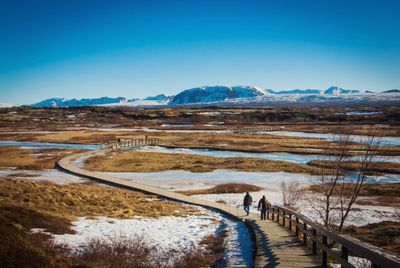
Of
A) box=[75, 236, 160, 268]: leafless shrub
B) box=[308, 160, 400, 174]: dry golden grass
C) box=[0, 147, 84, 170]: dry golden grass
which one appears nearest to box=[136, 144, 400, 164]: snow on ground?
box=[308, 160, 400, 174]: dry golden grass

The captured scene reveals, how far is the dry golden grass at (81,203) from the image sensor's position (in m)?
16.7

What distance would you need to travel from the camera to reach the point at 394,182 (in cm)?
3359

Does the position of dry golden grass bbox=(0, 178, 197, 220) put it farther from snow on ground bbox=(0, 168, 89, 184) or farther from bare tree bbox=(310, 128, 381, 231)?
snow on ground bbox=(0, 168, 89, 184)

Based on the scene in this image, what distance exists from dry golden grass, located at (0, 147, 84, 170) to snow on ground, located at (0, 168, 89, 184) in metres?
2.11

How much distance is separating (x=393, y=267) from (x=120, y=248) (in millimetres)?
7414

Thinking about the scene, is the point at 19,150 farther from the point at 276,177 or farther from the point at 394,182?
the point at 394,182

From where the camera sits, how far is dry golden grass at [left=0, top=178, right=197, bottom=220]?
16.7 meters

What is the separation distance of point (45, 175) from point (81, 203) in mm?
15650

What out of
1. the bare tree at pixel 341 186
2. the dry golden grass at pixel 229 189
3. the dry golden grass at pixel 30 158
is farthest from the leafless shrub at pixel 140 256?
the dry golden grass at pixel 30 158

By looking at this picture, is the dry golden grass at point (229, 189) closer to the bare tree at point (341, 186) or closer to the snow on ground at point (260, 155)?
the bare tree at point (341, 186)

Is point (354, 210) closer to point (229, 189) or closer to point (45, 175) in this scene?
point (229, 189)

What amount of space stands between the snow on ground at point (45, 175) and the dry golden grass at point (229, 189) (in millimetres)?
10159

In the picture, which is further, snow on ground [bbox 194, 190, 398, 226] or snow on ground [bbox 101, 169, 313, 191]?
snow on ground [bbox 101, 169, 313, 191]

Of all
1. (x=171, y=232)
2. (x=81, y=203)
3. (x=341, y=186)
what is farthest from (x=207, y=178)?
(x=171, y=232)
